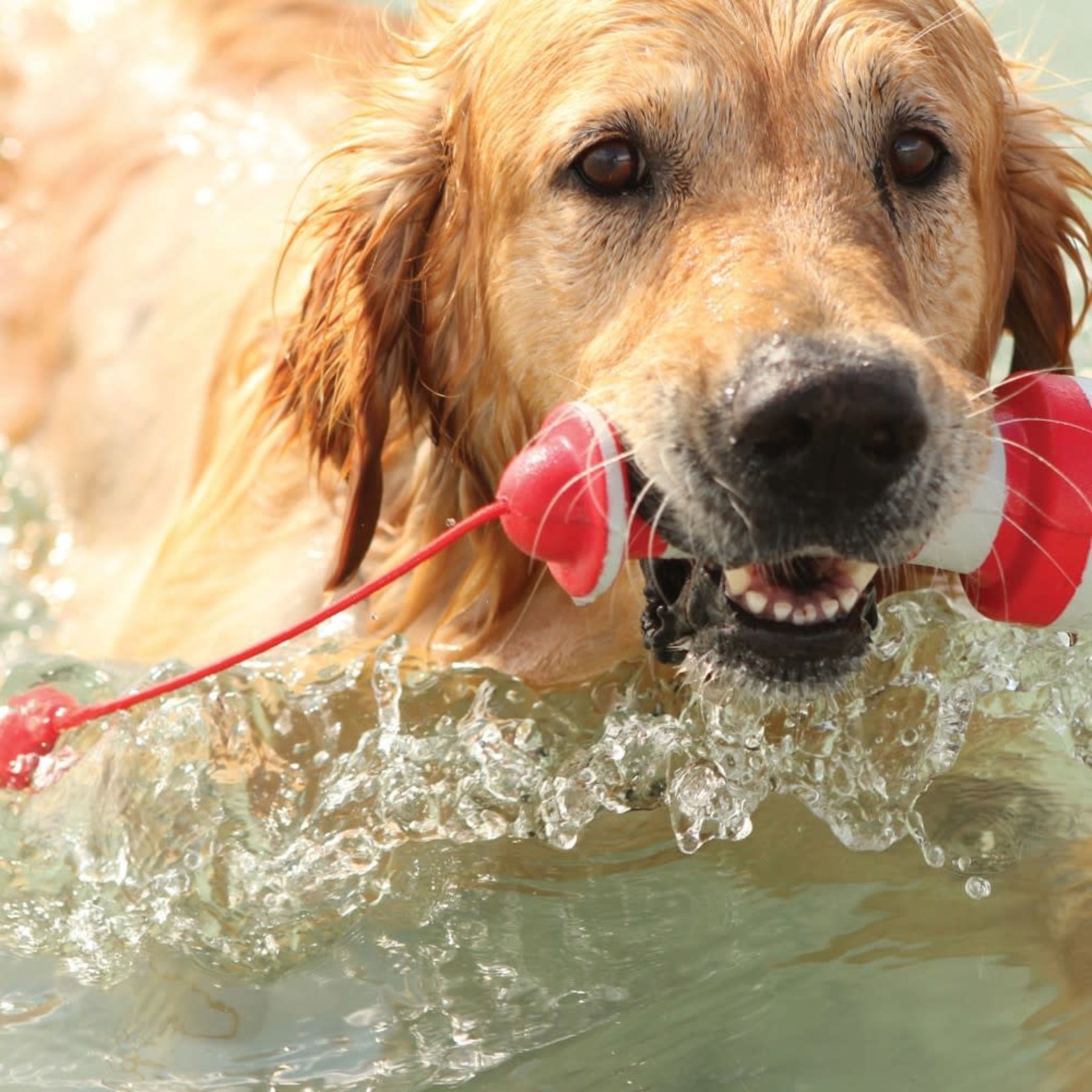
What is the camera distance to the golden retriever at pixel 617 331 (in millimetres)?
2514

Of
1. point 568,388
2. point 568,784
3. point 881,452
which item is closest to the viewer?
point 881,452

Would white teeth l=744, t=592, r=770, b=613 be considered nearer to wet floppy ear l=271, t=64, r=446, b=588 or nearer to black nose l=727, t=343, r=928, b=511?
black nose l=727, t=343, r=928, b=511

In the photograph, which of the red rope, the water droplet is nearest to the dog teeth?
the red rope

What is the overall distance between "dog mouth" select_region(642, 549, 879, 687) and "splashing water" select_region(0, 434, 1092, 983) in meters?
0.26

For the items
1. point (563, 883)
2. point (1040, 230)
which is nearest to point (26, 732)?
point (563, 883)

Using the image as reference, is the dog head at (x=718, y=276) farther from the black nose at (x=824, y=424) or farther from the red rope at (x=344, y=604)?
the red rope at (x=344, y=604)

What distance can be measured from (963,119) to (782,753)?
113 centimetres

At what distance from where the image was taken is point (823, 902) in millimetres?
3109

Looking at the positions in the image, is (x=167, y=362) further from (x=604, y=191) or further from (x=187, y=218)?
(x=604, y=191)

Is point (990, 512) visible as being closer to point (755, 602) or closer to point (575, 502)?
point (755, 602)

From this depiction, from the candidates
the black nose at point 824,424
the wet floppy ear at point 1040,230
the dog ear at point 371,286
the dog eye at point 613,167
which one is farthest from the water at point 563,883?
the dog eye at point 613,167

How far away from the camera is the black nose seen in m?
2.34

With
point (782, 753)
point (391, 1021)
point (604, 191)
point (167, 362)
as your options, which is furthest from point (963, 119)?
point (167, 362)

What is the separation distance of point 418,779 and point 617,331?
921 millimetres
